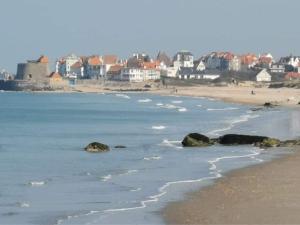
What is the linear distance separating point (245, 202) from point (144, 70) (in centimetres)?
14934

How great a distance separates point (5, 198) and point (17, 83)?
14097 cm

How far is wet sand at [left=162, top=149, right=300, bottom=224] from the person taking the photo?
15.9m

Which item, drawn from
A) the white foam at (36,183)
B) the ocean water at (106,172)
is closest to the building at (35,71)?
the ocean water at (106,172)

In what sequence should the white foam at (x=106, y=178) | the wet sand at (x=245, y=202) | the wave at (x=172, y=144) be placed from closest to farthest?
the wet sand at (x=245, y=202), the white foam at (x=106, y=178), the wave at (x=172, y=144)

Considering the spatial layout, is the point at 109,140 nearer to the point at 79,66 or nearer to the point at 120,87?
the point at 120,87

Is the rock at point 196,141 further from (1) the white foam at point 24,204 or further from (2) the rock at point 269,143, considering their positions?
(1) the white foam at point 24,204

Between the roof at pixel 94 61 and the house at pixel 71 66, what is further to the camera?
the house at pixel 71 66

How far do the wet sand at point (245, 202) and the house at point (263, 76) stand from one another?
142 meters

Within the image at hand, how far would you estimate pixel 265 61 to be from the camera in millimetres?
197000

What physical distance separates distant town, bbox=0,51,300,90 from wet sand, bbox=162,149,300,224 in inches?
5377

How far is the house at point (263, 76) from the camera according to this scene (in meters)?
165

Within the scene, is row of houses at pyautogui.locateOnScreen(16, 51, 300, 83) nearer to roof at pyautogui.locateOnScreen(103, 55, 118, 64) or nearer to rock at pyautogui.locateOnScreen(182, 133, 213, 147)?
roof at pyautogui.locateOnScreen(103, 55, 118, 64)

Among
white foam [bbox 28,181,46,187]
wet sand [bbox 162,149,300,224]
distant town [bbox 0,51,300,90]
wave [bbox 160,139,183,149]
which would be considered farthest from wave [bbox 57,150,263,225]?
distant town [bbox 0,51,300,90]

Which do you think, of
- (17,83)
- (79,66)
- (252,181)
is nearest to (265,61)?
(79,66)
